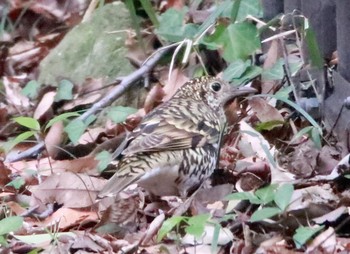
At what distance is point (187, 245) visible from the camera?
4188mm

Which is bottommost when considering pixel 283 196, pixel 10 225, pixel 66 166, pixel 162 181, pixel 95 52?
pixel 95 52

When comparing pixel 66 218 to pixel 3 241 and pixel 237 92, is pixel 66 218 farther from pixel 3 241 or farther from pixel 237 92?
pixel 237 92

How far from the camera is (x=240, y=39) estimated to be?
5.76m

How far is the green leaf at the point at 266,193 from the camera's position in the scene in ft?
13.8

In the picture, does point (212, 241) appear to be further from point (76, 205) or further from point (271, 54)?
point (271, 54)

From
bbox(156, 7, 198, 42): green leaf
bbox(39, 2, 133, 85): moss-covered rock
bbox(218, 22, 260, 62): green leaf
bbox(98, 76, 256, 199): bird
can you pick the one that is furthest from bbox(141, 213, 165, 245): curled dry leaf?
bbox(39, 2, 133, 85): moss-covered rock

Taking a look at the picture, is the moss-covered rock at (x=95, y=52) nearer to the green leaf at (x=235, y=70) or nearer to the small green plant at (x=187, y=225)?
the green leaf at (x=235, y=70)

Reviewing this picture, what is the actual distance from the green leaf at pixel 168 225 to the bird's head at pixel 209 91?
141cm

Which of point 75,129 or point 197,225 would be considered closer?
point 197,225

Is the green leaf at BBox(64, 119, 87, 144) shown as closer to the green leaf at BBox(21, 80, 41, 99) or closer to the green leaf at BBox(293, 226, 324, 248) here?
the green leaf at BBox(21, 80, 41, 99)

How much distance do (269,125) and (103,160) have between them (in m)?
0.93

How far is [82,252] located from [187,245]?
47 cm

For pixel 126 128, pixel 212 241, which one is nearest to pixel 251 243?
pixel 212 241

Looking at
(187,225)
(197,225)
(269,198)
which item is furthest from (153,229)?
(269,198)
